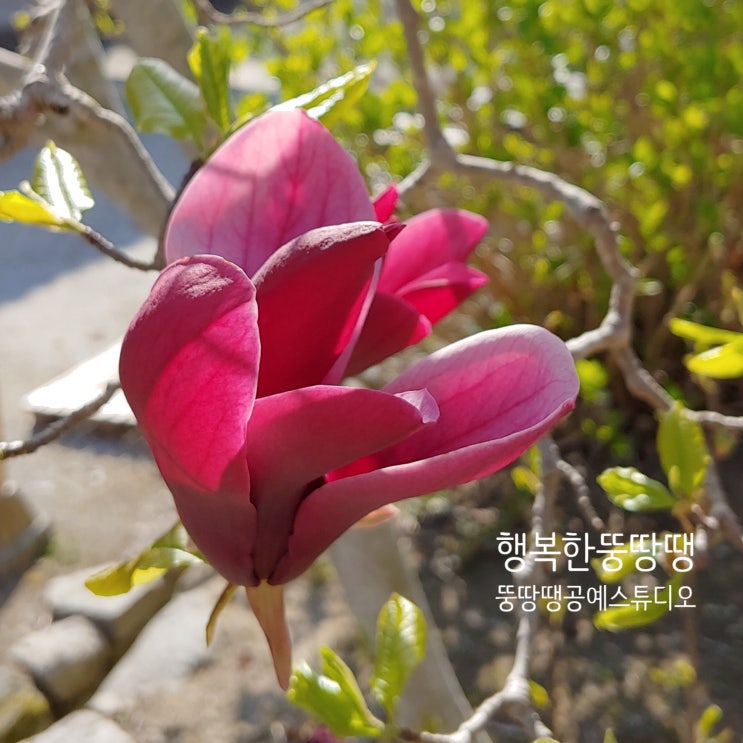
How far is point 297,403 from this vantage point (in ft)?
0.93

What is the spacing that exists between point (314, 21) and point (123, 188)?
1.22 metres

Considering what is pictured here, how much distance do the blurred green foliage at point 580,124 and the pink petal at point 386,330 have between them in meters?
1.22

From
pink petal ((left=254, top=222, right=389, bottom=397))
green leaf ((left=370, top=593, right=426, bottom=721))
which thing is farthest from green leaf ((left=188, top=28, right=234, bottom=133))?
green leaf ((left=370, top=593, right=426, bottom=721))

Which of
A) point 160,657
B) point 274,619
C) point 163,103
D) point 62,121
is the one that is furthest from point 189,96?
point 160,657

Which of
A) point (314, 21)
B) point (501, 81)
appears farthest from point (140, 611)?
point (501, 81)

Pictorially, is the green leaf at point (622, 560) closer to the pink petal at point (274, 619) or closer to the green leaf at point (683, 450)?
the green leaf at point (683, 450)

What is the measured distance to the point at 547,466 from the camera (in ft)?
2.11

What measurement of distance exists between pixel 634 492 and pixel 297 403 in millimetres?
415

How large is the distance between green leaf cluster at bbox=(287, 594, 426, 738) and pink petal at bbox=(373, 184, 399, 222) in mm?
288

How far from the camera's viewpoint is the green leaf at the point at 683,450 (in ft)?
1.97

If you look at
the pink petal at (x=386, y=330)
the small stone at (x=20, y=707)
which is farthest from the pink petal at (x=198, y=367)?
the small stone at (x=20, y=707)

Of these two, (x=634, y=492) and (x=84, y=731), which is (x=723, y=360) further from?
(x=84, y=731)

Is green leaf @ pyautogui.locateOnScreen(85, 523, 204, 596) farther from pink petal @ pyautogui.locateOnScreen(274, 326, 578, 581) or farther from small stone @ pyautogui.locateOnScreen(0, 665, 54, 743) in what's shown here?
small stone @ pyautogui.locateOnScreen(0, 665, 54, 743)

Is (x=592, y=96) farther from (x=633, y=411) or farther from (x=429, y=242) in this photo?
(x=429, y=242)
